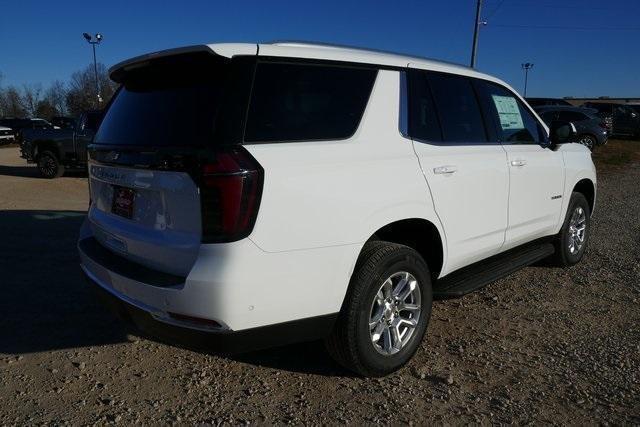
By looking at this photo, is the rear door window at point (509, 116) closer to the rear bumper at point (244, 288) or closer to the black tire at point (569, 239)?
the black tire at point (569, 239)

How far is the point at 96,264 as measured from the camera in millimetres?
2967

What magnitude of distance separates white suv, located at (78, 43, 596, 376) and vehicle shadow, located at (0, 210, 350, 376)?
328mm

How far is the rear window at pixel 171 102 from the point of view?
2500 mm

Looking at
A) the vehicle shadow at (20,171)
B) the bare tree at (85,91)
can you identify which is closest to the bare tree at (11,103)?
the bare tree at (85,91)

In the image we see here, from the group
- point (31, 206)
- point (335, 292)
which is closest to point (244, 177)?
point (335, 292)

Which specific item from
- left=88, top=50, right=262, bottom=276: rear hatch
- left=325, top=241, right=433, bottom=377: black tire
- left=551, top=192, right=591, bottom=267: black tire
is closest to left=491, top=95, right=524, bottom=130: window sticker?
left=551, top=192, right=591, bottom=267: black tire

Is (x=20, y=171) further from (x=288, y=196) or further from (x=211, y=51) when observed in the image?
(x=288, y=196)

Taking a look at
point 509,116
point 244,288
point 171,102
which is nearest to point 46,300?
A: point 171,102

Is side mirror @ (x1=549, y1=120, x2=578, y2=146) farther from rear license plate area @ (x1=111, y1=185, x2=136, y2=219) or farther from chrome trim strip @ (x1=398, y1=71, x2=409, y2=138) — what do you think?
rear license plate area @ (x1=111, y1=185, x2=136, y2=219)

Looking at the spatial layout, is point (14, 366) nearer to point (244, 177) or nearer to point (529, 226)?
point (244, 177)

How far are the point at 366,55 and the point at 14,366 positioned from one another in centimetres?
288

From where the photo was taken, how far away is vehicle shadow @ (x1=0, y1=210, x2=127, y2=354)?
3.61 meters

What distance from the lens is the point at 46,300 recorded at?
4270 millimetres

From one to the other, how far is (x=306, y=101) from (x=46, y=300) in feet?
9.73
